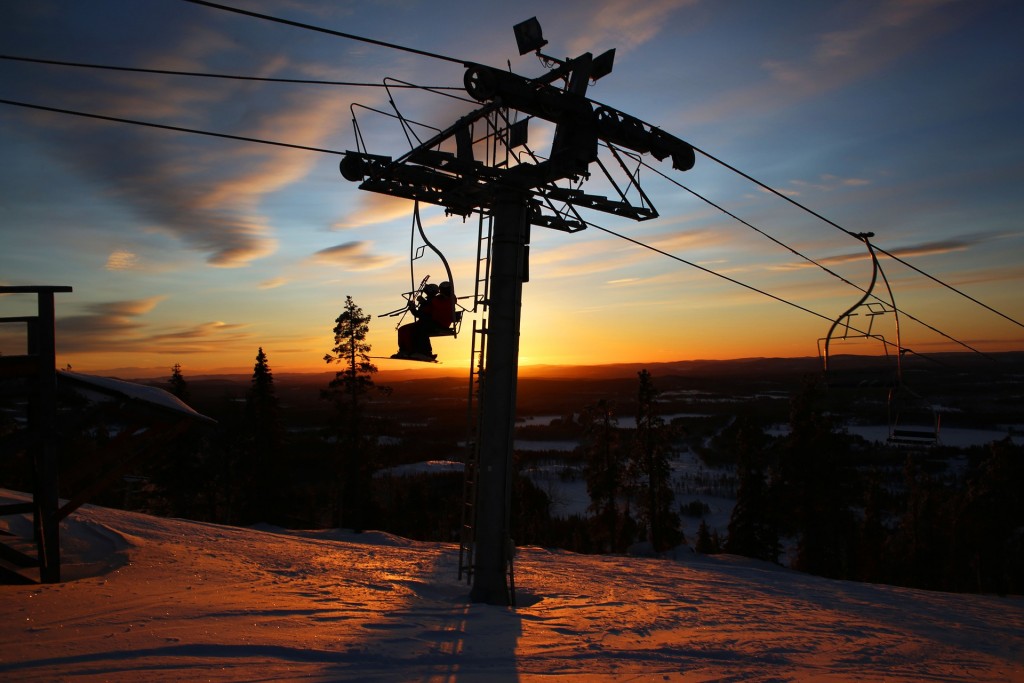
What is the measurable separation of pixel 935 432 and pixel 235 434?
38.6m

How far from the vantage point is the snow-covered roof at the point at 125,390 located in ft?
34.6

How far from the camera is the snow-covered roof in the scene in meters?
10.6

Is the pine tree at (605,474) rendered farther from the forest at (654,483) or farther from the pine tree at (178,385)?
the pine tree at (178,385)

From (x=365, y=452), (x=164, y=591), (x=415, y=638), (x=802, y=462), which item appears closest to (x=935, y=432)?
(x=415, y=638)

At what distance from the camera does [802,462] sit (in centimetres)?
3406

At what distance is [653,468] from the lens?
35188 millimetres

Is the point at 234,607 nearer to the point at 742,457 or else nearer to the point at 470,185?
the point at 470,185

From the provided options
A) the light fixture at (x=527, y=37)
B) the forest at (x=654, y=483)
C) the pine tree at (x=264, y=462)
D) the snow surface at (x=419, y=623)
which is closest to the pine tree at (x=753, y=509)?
the forest at (x=654, y=483)

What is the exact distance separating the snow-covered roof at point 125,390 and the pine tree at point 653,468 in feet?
91.6

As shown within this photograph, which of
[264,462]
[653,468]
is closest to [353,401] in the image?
[264,462]

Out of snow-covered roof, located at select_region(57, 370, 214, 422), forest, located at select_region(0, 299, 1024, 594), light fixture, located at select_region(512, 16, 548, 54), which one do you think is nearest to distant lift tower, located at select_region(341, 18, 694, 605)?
light fixture, located at select_region(512, 16, 548, 54)

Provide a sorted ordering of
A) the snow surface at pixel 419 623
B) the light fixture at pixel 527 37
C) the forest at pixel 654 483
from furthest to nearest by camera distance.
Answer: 1. the forest at pixel 654 483
2. the light fixture at pixel 527 37
3. the snow surface at pixel 419 623

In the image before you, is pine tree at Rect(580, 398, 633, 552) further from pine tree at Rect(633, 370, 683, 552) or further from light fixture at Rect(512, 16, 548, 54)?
light fixture at Rect(512, 16, 548, 54)

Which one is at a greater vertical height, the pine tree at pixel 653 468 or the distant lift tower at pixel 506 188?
the distant lift tower at pixel 506 188
